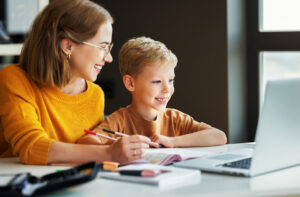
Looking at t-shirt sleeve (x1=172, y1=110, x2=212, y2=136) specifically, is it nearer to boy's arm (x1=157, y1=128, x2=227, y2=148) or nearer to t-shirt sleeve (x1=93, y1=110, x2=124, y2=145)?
boy's arm (x1=157, y1=128, x2=227, y2=148)

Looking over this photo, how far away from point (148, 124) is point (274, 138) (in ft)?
2.24

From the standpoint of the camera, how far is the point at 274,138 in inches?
49.3

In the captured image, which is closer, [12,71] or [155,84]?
[12,71]

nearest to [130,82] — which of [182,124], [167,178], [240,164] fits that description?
[182,124]

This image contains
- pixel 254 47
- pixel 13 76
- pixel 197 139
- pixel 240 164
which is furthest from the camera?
pixel 254 47

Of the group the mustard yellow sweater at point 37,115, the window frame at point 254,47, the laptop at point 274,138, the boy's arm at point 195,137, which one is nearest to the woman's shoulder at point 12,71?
the mustard yellow sweater at point 37,115

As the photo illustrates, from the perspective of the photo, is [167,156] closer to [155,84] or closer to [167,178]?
[167,178]

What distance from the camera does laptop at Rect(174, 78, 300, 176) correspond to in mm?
1210

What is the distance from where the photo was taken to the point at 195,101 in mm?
2902

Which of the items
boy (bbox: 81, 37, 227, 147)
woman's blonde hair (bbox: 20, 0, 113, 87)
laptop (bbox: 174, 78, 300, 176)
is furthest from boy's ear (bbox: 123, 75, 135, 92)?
laptop (bbox: 174, 78, 300, 176)

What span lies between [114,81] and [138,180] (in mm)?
2143

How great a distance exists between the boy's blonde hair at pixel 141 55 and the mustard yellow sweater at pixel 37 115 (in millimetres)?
192

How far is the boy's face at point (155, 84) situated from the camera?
5.95 ft

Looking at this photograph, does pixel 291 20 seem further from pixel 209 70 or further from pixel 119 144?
pixel 119 144
